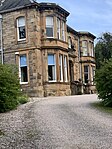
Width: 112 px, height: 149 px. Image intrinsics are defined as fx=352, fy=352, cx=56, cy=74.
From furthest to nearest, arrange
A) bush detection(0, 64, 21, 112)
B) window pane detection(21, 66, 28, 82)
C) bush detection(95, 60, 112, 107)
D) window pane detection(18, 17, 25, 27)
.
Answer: window pane detection(18, 17, 25, 27)
window pane detection(21, 66, 28, 82)
bush detection(95, 60, 112, 107)
bush detection(0, 64, 21, 112)

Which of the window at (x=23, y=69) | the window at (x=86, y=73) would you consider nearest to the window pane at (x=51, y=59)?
the window at (x=23, y=69)

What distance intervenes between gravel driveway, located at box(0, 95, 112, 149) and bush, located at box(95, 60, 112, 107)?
12.3ft

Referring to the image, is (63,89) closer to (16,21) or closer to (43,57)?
(43,57)

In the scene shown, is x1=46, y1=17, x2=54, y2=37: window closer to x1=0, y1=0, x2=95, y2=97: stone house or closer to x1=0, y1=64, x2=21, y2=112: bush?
x1=0, y1=0, x2=95, y2=97: stone house

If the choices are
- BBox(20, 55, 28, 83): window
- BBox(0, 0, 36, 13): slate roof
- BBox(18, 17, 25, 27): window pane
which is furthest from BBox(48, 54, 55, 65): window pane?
BBox(0, 0, 36, 13): slate roof

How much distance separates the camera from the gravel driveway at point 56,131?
29.8 feet

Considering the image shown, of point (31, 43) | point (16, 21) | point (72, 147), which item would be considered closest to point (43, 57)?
point (31, 43)

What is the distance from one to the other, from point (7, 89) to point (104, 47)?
47193 mm

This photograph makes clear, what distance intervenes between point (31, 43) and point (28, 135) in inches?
883

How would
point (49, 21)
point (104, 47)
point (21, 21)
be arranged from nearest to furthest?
point (21, 21)
point (49, 21)
point (104, 47)

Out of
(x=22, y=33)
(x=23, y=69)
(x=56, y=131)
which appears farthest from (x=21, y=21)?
(x=56, y=131)

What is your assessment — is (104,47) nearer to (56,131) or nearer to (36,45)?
(36,45)

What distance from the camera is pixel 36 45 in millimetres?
32094

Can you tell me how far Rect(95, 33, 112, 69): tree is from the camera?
200ft
